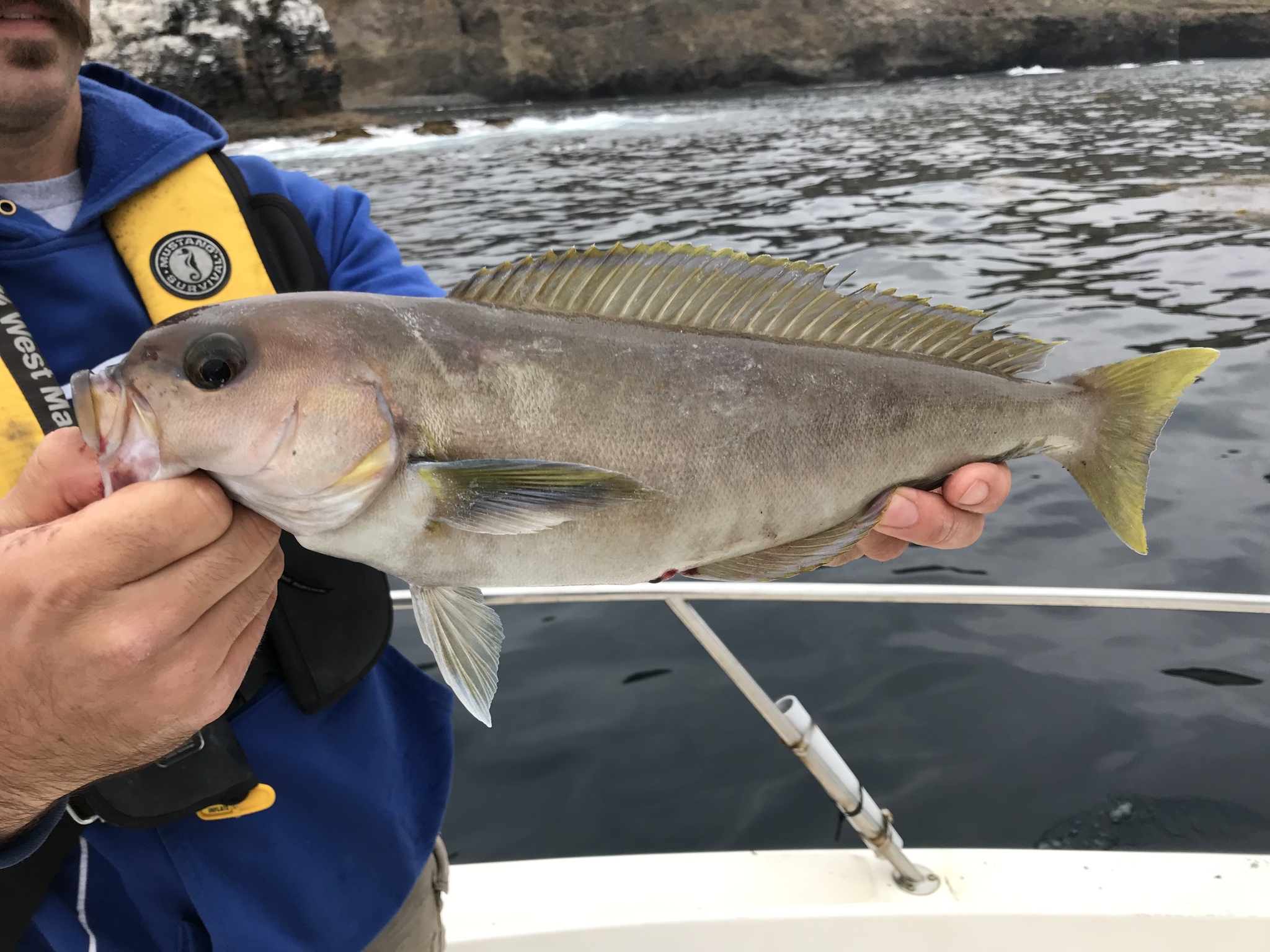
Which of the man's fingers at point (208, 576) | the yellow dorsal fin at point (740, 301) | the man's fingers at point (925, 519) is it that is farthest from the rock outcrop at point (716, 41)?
the man's fingers at point (208, 576)

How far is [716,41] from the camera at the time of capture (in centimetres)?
5716

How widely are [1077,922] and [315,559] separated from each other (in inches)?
99.7

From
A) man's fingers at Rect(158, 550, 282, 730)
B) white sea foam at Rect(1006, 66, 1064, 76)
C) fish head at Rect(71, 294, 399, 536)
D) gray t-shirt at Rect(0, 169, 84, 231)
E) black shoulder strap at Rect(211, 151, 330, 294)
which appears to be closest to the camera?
man's fingers at Rect(158, 550, 282, 730)

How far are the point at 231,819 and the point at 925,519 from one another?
1.82 m

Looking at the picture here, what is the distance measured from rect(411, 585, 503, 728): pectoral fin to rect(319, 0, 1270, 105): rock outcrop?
200ft

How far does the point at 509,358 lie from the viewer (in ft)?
5.79

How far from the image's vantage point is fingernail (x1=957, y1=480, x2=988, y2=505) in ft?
6.98

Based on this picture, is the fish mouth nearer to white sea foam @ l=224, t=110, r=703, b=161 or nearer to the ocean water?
the ocean water

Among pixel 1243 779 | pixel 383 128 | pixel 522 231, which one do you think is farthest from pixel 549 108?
pixel 1243 779

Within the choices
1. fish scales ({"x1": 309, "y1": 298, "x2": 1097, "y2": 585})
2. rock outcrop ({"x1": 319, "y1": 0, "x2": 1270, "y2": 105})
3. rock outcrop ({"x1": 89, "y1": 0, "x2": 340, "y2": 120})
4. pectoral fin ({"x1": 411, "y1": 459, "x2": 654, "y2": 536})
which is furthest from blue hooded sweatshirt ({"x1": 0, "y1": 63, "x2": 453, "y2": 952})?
rock outcrop ({"x1": 319, "y1": 0, "x2": 1270, "y2": 105})

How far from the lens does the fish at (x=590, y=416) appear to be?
1593 mm

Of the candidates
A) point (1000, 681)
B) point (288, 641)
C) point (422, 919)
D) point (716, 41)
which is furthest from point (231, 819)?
point (716, 41)

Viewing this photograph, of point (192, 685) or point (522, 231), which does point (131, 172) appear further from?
point (522, 231)

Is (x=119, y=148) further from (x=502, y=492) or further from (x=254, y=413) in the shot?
(x=502, y=492)
